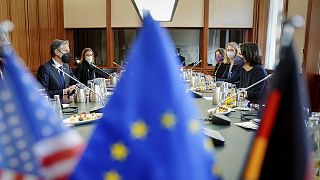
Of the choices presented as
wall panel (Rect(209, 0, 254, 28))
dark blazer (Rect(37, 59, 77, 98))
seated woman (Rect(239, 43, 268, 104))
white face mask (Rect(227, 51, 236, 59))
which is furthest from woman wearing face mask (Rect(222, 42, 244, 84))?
dark blazer (Rect(37, 59, 77, 98))

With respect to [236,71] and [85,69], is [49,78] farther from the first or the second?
[236,71]

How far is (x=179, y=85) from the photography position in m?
0.45

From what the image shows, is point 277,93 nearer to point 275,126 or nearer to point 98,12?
point 275,126

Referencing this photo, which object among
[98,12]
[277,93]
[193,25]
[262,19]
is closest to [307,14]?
[262,19]

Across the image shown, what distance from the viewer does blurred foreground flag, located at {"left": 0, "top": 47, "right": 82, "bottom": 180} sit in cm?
45

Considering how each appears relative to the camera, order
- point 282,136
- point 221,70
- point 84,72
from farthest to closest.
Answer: point 221,70
point 84,72
point 282,136

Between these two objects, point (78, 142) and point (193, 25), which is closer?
point (78, 142)

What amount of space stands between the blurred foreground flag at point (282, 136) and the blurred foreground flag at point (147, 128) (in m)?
0.09

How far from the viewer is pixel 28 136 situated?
474mm

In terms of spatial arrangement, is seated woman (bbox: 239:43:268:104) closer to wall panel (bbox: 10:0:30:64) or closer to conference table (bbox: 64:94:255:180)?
conference table (bbox: 64:94:255:180)

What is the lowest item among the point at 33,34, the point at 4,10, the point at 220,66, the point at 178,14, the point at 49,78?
the point at 49,78

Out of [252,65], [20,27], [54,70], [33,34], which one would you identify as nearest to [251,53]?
[252,65]

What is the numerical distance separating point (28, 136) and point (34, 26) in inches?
226

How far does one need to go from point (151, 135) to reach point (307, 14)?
15.6 feet
